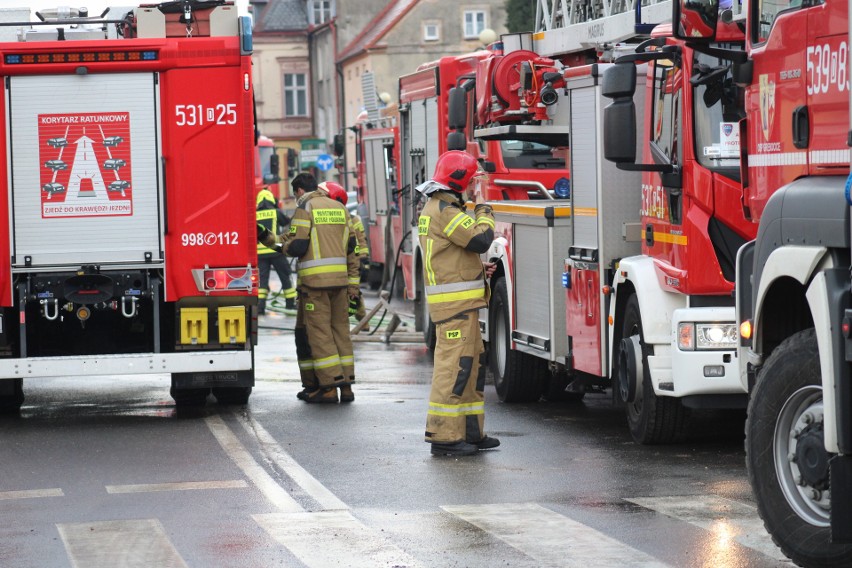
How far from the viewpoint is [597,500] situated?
8.26 metres

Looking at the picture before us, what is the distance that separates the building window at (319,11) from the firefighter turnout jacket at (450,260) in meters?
71.3

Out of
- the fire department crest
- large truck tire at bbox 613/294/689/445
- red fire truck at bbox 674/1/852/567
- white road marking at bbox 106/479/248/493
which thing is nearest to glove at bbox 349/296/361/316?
large truck tire at bbox 613/294/689/445

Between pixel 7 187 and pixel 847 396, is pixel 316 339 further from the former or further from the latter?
pixel 847 396

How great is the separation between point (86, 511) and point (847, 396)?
13.7ft

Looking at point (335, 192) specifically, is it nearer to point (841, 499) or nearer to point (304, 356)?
point (304, 356)

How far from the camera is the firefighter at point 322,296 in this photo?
1281 cm

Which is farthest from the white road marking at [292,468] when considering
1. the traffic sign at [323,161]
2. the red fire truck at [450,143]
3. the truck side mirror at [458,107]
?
the traffic sign at [323,161]

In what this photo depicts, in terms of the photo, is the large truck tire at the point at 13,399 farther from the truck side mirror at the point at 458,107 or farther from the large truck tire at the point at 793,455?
the large truck tire at the point at 793,455

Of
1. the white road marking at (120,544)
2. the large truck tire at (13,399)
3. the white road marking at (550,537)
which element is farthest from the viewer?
the large truck tire at (13,399)

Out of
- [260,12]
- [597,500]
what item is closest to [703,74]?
[597,500]

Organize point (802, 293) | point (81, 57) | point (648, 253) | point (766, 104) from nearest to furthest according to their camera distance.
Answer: point (802, 293), point (766, 104), point (648, 253), point (81, 57)

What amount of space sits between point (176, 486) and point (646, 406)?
2948 millimetres

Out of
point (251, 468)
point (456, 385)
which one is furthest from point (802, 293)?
point (251, 468)

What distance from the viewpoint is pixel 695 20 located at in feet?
25.2
